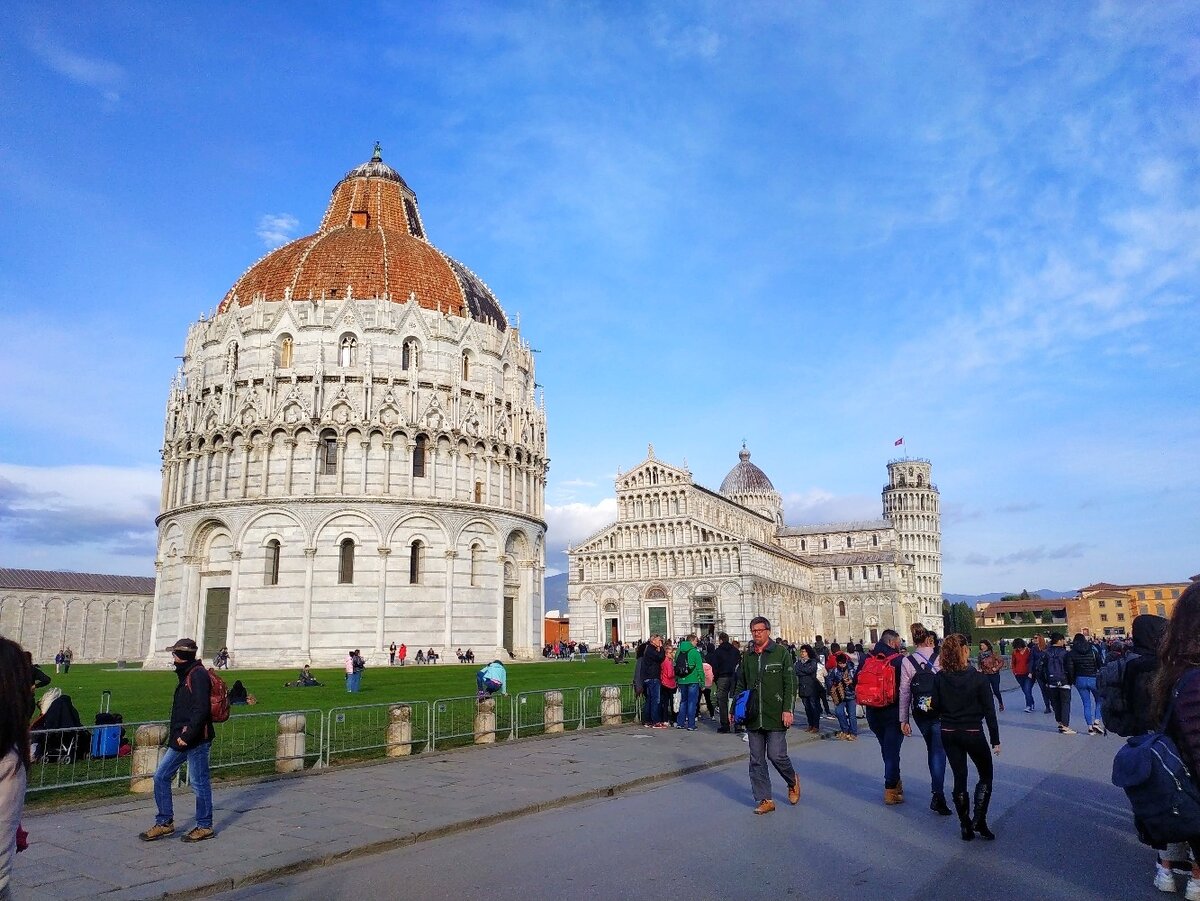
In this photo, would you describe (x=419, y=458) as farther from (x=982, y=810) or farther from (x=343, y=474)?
(x=982, y=810)

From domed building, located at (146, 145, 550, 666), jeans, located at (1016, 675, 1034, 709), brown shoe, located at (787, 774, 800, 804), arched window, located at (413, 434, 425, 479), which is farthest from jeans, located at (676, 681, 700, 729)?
arched window, located at (413, 434, 425, 479)

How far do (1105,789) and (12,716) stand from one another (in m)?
11.9

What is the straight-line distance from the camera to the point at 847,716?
57.8 ft

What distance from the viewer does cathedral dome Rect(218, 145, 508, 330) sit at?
47.5 meters

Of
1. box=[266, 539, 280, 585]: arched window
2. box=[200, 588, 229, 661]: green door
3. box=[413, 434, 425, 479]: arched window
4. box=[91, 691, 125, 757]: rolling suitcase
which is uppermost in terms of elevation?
box=[413, 434, 425, 479]: arched window

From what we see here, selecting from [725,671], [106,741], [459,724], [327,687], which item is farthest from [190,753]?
[327,687]

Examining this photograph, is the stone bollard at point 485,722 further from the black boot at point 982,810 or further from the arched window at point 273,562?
the arched window at point 273,562

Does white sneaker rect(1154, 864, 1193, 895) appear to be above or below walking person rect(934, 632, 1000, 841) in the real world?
below

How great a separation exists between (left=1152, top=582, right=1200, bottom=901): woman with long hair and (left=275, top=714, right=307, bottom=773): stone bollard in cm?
1087

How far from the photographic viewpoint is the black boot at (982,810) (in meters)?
8.30

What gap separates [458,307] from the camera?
4934cm

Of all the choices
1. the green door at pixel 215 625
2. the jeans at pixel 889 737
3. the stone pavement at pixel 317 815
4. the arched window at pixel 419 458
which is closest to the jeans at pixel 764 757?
the jeans at pixel 889 737

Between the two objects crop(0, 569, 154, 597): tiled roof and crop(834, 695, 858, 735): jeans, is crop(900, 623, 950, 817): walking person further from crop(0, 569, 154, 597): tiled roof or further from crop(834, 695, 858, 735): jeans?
crop(0, 569, 154, 597): tiled roof

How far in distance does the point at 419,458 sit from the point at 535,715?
27.9m
